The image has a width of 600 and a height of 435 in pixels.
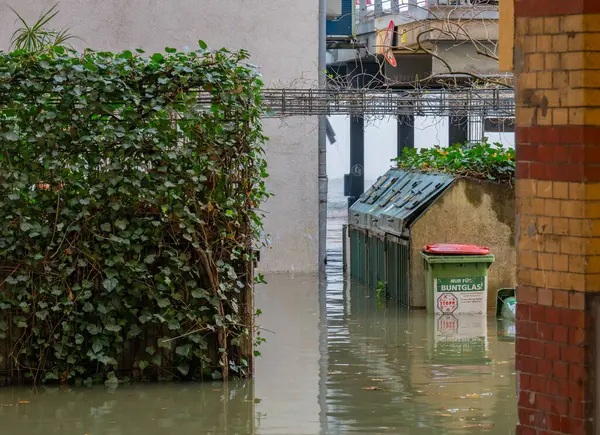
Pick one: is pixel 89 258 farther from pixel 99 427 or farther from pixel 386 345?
pixel 386 345

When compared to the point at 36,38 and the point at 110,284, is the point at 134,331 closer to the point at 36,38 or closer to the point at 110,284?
the point at 110,284

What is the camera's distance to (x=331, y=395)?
9.60 m

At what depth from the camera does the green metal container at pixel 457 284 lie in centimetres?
1394

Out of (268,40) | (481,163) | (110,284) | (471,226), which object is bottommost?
(110,284)

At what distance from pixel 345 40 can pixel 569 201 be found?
810 inches

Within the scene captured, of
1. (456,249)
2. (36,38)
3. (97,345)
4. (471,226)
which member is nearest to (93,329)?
(97,345)

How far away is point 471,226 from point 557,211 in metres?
9.85

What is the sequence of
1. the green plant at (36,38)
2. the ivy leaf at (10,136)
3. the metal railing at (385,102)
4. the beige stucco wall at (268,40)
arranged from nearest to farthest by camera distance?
the ivy leaf at (10,136) < the green plant at (36,38) < the metal railing at (385,102) < the beige stucco wall at (268,40)

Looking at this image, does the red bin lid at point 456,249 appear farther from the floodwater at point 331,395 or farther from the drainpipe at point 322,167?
the drainpipe at point 322,167

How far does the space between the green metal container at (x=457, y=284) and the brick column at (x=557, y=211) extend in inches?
341

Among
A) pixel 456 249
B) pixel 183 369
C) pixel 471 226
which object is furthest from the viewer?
pixel 471 226

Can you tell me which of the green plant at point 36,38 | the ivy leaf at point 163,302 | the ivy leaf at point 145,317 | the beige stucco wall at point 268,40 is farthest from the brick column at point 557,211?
the beige stucco wall at point 268,40

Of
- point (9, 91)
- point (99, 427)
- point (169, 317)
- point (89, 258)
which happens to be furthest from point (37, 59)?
point (99, 427)

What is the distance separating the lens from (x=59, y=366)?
1009cm
